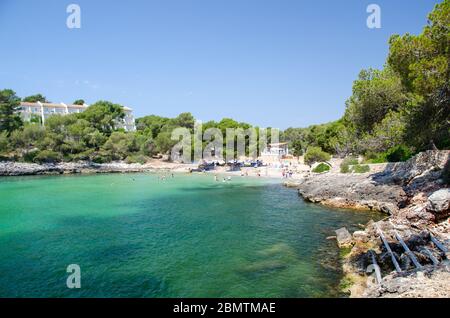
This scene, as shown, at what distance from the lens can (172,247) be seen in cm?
1852

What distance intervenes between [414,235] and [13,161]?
3121 inches

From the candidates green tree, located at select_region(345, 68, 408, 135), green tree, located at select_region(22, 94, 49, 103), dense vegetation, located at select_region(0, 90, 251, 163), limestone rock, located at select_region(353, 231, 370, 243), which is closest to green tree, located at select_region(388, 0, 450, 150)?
green tree, located at select_region(345, 68, 408, 135)

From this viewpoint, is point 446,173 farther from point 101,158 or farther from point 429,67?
point 101,158

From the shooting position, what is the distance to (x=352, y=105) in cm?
2953

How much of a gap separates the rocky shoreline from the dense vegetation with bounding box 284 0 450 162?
3.39m

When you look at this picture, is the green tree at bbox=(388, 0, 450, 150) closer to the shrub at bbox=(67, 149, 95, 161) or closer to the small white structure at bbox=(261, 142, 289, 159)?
the shrub at bbox=(67, 149, 95, 161)

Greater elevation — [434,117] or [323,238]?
[434,117]

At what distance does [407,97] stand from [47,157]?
2845 inches

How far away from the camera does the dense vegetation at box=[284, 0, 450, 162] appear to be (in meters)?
15.4

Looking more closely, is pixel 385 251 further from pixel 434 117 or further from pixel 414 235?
pixel 434 117

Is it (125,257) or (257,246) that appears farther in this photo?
(257,246)

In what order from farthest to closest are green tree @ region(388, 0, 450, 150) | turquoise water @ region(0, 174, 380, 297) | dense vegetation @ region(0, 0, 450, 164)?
dense vegetation @ region(0, 0, 450, 164), green tree @ region(388, 0, 450, 150), turquoise water @ region(0, 174, 380, 297)

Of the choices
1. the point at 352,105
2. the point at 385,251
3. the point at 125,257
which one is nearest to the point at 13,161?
the point at 125,257
